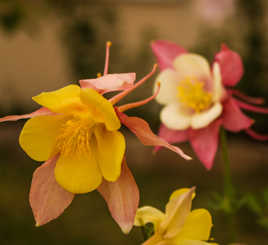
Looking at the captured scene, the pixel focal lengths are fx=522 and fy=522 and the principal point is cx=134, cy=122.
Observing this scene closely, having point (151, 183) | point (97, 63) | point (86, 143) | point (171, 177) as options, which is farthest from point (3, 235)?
point (86, 143)

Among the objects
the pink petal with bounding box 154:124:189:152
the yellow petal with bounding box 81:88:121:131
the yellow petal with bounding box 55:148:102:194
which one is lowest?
the pink petal with bounding box 154:124:189:152

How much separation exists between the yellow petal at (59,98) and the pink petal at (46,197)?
0.05 m

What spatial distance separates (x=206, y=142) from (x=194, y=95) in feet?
0.25

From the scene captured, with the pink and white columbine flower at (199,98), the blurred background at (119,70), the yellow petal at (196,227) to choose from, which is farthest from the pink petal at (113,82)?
the blurred background at (119,70)

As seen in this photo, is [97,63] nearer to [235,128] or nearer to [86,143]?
[235,128]

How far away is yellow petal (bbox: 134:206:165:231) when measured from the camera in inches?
14.7

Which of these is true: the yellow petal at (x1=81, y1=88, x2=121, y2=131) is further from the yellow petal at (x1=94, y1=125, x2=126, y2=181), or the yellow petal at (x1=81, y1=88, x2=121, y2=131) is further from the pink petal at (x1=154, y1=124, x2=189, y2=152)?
the pink petal at (x1=154, y1=124, x2=189, y2=152)

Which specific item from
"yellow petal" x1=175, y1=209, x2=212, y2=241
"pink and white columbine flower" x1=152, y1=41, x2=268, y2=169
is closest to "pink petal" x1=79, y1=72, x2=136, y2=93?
"yellow petal" x1=175, y1=209, x2=212, y2=241

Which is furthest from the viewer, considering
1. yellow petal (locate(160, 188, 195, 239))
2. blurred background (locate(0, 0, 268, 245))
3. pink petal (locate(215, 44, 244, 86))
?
blurred background (locate(0, 0, 268, 245))

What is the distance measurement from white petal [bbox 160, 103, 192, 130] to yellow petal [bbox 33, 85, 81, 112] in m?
0.32

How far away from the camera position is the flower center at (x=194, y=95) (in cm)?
73

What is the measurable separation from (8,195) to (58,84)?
1.24 meters

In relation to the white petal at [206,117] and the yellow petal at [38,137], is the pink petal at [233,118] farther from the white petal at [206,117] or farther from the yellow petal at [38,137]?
the yellow petal at [38,137]

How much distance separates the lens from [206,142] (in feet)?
2.29
